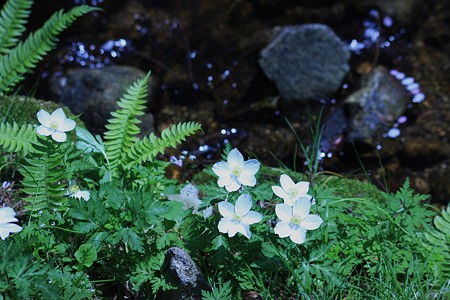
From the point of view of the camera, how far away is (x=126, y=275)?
2.95 m

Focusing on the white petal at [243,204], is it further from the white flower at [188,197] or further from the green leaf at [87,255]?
the white flower at [188,197]

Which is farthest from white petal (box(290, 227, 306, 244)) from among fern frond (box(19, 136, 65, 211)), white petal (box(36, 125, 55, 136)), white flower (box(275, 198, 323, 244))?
white petal (box(36, 125, 55, 136))

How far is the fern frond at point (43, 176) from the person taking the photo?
2.98 m

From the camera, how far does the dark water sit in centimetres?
538

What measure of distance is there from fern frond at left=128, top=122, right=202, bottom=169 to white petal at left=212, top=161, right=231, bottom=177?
0.70m

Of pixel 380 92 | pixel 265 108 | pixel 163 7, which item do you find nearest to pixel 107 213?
pixel 265 108

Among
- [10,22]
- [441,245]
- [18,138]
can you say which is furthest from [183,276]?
[10,22]

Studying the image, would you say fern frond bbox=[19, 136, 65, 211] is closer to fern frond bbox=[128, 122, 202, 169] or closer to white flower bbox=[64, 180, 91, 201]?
white flower bbox=[64, 180, 91, 201]

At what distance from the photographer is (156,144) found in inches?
139

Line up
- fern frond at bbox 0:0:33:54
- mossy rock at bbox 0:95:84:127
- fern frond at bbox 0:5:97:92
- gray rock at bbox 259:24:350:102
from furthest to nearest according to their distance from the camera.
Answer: gray rock at bbox 259:24:350:102 < fern frond at bbox 0:0:33:54 < fern frond at bbox 0:5:97:92 < mossy rock at bbox 0:95:84:127

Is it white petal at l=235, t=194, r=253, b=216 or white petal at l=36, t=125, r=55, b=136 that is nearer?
white petal at l=235, t=194, r=253, b=216

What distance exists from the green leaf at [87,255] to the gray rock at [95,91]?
2.35 metres

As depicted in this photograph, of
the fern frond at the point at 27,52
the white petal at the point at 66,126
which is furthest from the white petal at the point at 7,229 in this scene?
the fern frond at the point at 27,52

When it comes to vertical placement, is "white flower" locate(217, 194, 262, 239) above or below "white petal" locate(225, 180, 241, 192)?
below
